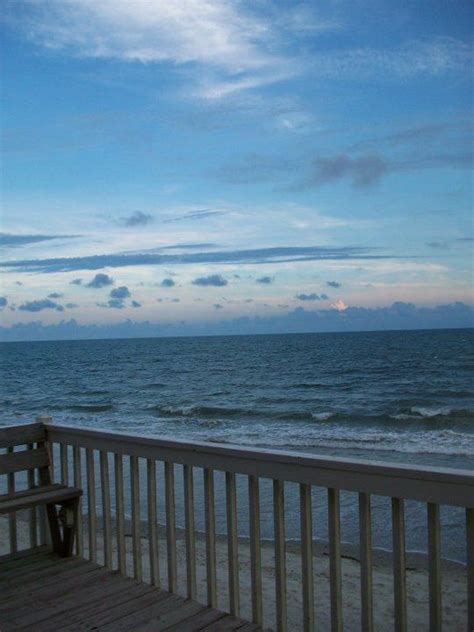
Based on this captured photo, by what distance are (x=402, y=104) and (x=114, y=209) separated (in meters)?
7.17

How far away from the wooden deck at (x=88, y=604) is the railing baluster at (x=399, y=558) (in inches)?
29.9

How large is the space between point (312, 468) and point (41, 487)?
204 cm

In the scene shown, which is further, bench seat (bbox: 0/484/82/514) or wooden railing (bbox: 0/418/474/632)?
bench seat (bbox: 0/484/82/514)

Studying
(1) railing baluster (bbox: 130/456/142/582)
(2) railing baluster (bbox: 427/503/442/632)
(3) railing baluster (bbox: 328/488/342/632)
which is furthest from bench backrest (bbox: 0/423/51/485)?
(2) railing baluster (bbox: 427/503/442/632)

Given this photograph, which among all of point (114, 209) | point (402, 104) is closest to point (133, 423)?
point (114, 209)

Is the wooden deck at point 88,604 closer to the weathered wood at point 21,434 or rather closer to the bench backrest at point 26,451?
the bench backrest at point 26,451

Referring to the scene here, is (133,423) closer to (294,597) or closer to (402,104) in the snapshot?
(402,104)

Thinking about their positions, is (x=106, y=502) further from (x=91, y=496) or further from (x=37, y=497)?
(x=37, y=497)

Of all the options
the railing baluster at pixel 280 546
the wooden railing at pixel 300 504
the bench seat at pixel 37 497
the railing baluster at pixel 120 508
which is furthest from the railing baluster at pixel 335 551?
the bench seat at pixel 37 497

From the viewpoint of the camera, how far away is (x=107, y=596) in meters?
3.18

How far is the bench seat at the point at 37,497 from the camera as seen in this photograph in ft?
11.2

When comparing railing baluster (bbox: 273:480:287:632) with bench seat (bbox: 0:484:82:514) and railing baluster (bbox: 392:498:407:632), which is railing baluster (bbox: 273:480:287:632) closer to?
railing baluster (bbox: 392:498:407:632)

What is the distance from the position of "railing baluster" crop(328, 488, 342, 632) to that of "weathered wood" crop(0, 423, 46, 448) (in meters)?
2.11

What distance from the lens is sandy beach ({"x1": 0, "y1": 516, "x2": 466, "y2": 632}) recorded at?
480cm
